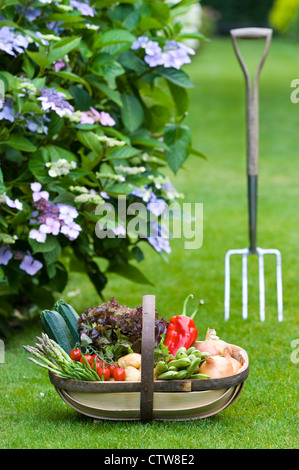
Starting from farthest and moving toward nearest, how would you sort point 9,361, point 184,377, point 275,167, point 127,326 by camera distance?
point 275,167
point 9,361
point 127,326
point 184,377

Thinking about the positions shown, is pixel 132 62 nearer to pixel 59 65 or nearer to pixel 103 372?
pixel 59 65

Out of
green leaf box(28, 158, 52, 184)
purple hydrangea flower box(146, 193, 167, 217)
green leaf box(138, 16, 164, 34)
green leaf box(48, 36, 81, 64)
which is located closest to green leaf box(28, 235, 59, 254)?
green leaf box(28, 158, 52, 184)

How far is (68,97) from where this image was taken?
3209 mm

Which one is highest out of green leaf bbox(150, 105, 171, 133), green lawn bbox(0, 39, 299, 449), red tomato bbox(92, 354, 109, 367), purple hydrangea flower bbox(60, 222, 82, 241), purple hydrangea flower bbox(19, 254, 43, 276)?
green leaf bbox(150, 105, 171, 133)

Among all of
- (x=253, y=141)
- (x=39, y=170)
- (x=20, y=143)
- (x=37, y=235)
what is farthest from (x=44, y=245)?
(x=253, y=141)

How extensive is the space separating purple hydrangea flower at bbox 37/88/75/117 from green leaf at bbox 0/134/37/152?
0.58 ft

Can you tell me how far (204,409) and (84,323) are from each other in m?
0.50

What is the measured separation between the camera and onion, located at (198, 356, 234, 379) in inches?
96.3

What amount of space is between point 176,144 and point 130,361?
1361 mm

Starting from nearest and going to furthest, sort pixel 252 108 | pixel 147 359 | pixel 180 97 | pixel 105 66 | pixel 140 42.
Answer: pixel 147 359, pixel 105 66, pixel 140 42, pixel 180 97, pixel 252 108

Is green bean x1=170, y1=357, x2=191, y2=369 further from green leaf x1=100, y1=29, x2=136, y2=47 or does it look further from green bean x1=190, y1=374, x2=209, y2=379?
green leaf x1=100, y1=29, x2=136, y2=47

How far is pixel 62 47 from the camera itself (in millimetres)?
3172
